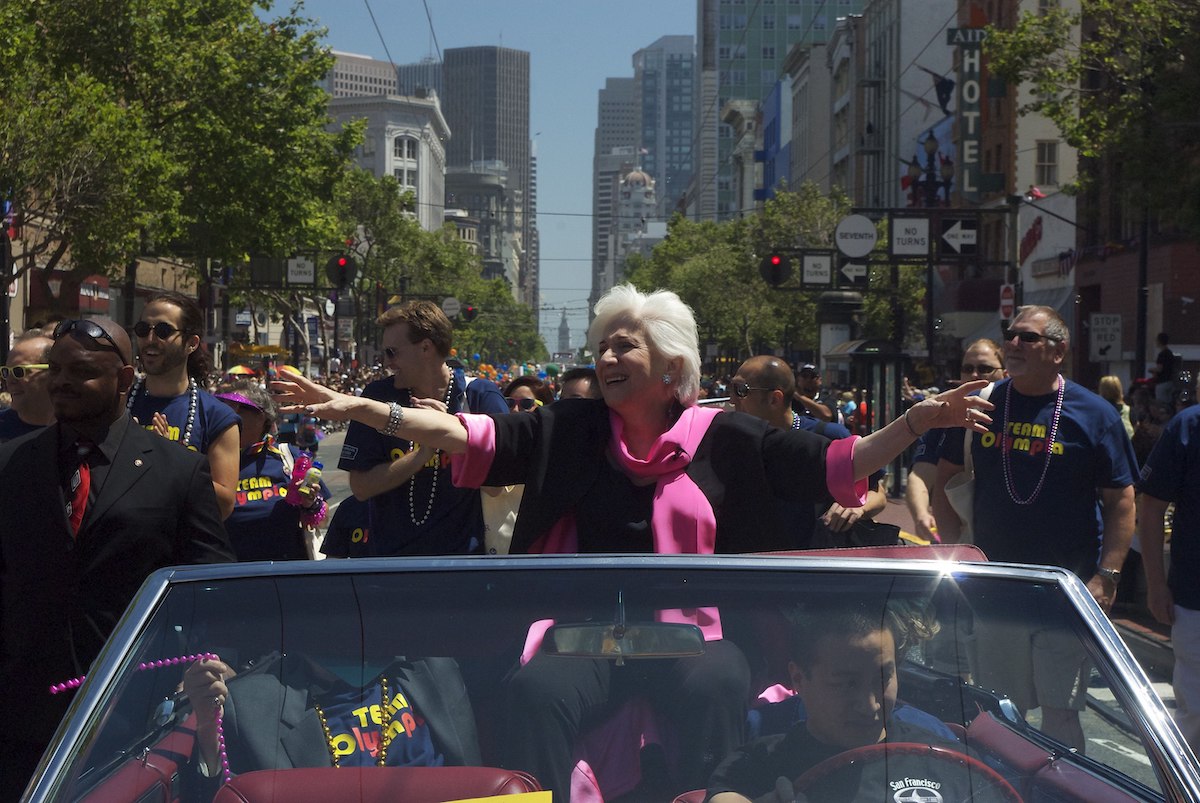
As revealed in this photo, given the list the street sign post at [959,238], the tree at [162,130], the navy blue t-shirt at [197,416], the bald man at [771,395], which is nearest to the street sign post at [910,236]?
the street sign post at [959,238]

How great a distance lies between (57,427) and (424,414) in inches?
36.4

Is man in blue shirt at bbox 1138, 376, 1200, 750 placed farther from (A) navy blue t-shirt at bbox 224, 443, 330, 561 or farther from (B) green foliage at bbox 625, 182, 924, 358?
(B) green foliage at bbox 625, 182, 924, 358

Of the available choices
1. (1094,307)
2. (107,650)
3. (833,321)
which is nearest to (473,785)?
(107,650)

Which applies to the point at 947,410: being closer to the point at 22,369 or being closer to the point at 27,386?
the point at 22,369

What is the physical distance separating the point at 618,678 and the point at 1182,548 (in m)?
3.63

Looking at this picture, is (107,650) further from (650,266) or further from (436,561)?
(650,266)

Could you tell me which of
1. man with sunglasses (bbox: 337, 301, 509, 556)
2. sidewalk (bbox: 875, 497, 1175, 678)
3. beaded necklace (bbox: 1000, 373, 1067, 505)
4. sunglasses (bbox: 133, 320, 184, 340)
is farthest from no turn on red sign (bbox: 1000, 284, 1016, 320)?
sunglasses (bbox: 133, 320, 184, 340)

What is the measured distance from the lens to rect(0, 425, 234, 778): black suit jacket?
3.63 metres

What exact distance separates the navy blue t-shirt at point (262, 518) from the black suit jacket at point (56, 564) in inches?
93.2

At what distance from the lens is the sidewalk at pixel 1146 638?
29.0 ft

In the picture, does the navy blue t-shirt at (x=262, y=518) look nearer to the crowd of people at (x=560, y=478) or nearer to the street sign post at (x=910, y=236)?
the crowd of people at (x=560, y=478)

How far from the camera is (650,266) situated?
108m

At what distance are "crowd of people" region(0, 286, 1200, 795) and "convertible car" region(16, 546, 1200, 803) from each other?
27mm

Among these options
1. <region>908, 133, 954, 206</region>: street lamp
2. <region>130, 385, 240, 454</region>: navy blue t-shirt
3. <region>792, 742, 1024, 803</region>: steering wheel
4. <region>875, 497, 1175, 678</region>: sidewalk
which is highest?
<region>908, 133, 954, 206</region>: street lamp
